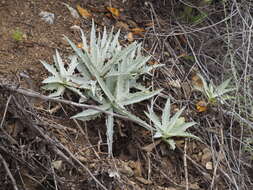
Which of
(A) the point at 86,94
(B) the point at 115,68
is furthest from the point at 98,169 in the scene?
(B) the point at 115,68

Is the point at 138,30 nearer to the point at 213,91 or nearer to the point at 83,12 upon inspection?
the point at 83,12

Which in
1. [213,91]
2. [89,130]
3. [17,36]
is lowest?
[89,130]

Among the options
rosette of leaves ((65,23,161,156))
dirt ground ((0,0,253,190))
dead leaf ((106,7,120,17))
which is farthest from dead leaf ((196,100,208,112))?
dead leaf ((106,7,120,17))

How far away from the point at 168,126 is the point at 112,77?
332 mm

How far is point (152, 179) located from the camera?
56.6 inches

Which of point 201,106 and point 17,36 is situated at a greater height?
point 17,36

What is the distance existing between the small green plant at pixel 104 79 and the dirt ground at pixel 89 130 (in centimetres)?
8

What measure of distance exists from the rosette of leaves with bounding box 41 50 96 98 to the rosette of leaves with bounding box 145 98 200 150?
294 millimetres

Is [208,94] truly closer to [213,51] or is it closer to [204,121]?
[204,121]

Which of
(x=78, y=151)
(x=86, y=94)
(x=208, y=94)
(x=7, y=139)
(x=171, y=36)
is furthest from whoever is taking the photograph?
(x=171, y=36)

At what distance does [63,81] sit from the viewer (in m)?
1.49

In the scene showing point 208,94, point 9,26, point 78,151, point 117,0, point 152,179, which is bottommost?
point 152,179

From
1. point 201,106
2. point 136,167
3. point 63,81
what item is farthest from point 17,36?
point 201,106

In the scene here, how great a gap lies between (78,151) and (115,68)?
1.52ft
